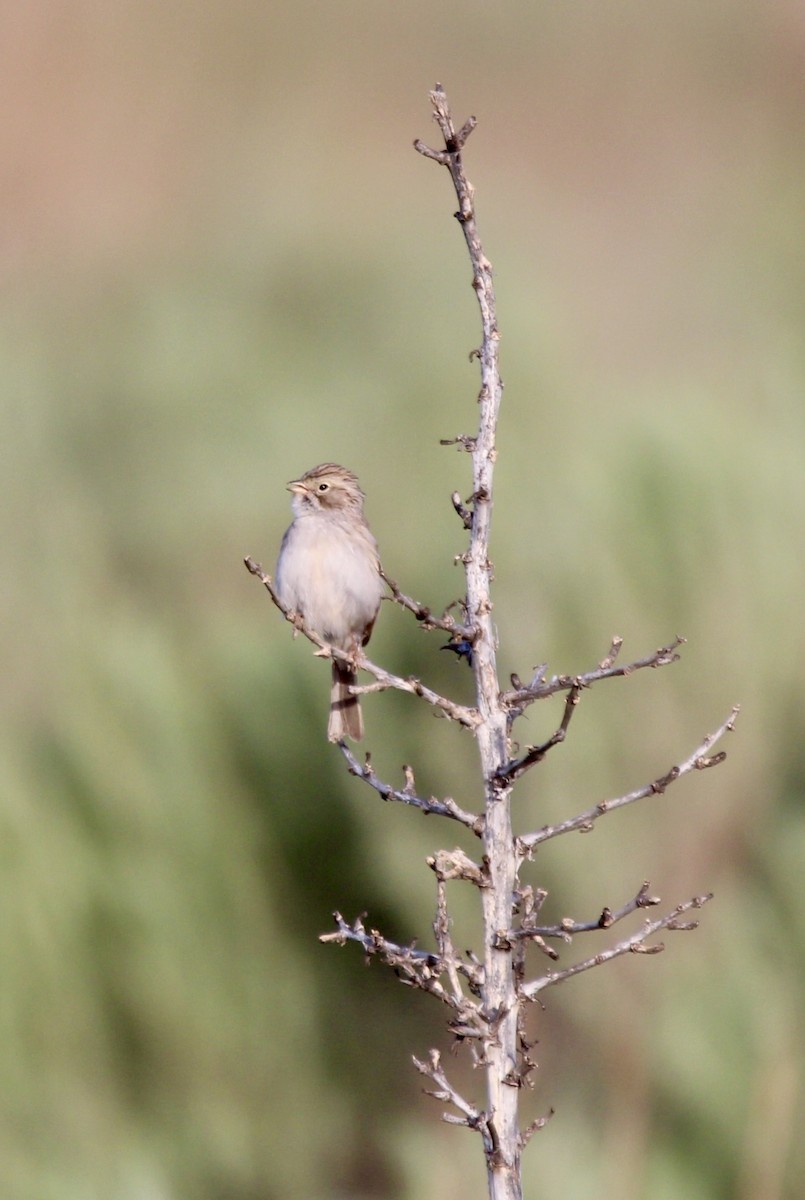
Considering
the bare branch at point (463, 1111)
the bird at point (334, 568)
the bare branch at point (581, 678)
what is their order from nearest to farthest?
the bare branch at point (463, 1111), the bare branch at point (581, 678), the bird at point (334, 568)

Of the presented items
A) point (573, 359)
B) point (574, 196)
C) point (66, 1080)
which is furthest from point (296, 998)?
point (574, 196)

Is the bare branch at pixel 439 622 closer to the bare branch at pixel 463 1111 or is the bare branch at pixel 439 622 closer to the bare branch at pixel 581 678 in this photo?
the bare branch at pixel 581 678

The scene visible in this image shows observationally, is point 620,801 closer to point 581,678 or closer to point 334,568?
Answer: point 581,678

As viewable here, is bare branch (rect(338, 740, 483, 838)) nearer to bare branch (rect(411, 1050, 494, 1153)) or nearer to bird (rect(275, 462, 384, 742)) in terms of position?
bare branch (rect(411, 1050, 494, 1153))

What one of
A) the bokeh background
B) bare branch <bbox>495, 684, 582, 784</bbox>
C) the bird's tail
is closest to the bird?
the bird's tail

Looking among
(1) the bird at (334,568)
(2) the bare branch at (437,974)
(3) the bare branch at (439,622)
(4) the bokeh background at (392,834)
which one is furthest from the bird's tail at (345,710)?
(2) the bare branch at (437,974)

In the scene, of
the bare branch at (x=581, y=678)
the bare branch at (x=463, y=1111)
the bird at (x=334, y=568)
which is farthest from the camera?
the bird at (x=334, y=568)

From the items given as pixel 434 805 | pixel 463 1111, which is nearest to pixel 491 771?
pixel 434 805
